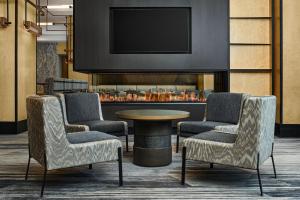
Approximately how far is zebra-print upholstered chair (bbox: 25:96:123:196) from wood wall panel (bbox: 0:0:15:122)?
4143 millimetres

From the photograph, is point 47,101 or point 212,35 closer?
point 47,101

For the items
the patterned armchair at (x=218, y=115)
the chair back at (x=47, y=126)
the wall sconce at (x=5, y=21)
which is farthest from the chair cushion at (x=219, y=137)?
the wall sconce at (x=5, y=21)

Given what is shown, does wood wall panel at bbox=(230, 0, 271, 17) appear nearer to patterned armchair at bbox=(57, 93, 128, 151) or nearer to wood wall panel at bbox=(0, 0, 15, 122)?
patterned armchair at bbox=(57, 93, 128, 151)

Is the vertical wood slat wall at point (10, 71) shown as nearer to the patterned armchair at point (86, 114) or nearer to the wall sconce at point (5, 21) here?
the wall sconce at point (5, 21)

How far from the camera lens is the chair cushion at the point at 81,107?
473 centimetres

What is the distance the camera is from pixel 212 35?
627cm


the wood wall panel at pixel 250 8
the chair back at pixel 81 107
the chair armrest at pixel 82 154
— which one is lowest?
the chair armrest at pixel 82 154

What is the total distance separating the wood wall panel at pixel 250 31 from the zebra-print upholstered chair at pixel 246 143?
11.5 feet

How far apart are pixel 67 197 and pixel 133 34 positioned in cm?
412

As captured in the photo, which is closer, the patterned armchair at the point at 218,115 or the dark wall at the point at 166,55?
the patterned armchair at the point at 218,115

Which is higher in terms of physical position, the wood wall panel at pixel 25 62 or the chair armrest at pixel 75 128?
the wood wall panel at pixel 25 62

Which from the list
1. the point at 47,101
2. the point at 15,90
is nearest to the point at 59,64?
the point at 15,90

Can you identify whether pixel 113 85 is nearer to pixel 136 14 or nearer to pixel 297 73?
pixel 136 14

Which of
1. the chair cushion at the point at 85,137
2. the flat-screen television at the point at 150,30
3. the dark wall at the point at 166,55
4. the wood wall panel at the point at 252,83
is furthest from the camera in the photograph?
the wood wall panel at the point at 252,83
